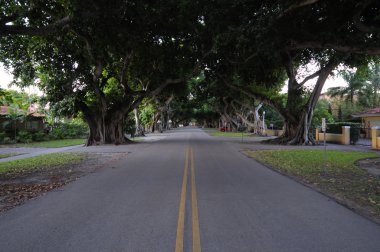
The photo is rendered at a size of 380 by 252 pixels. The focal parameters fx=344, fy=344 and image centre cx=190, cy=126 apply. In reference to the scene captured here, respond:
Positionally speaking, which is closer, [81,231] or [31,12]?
[81,231]

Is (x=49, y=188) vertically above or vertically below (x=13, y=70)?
below

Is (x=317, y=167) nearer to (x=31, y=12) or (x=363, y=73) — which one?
(x=31, y=12)

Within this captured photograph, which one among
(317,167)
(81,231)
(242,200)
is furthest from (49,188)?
(317,167)

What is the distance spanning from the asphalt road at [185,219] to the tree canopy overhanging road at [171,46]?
6599 millimetres

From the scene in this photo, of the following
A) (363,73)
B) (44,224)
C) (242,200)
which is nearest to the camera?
(44,224)

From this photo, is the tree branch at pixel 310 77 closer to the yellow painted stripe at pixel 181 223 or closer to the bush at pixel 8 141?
the yellow painted stripe at pixel 181 223

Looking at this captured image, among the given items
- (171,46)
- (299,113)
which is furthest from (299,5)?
(299,113)

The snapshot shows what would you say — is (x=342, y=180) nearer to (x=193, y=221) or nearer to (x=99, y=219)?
(x=193, y=221)

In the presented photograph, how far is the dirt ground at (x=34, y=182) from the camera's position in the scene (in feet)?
27.5

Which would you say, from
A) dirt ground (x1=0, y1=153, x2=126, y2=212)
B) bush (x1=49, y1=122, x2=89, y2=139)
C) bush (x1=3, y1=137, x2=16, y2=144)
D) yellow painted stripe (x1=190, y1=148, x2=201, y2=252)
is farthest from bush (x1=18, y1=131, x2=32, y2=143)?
yellow painted stripe (x1=190, y1=148, x2=201, y2=252)

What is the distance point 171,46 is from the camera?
24.8m

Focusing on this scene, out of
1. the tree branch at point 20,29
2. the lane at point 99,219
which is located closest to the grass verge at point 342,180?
the lane at point 99,219

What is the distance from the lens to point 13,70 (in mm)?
22438

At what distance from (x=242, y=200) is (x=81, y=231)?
371cm
